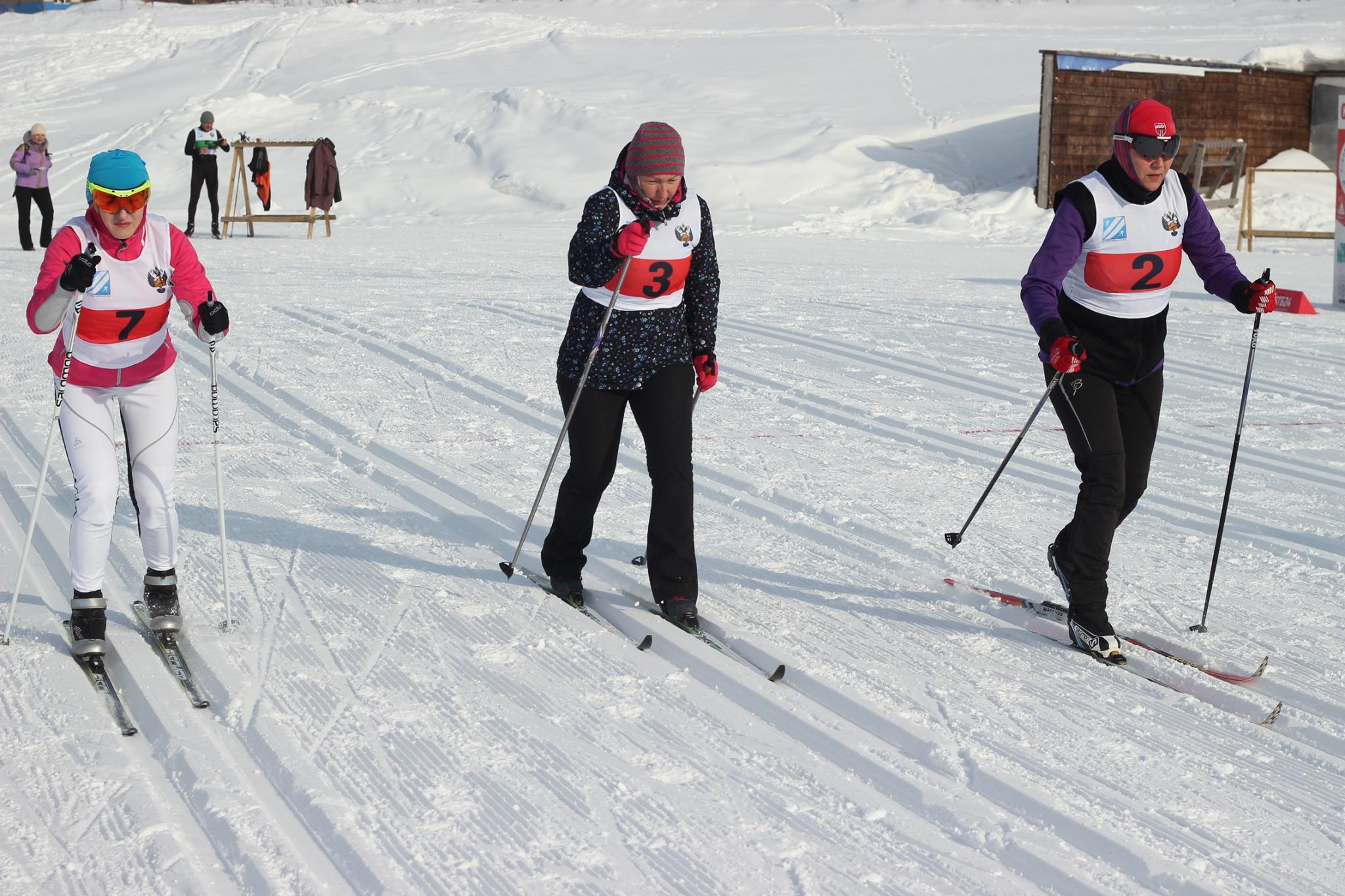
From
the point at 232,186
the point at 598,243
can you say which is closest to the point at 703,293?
the point at 598,243

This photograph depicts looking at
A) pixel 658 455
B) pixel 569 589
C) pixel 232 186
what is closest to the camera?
pixel 658 455

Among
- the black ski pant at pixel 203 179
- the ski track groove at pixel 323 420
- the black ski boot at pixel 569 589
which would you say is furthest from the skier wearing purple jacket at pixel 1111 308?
the black ski pant at pixel 203 179

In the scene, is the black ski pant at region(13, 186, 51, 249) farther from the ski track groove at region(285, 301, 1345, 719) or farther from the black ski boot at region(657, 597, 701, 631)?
the black ski boot at region(657, 597, 701, 631)

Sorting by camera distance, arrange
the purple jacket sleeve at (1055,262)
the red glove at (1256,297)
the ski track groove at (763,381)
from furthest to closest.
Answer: the ski track groove at (763,381) → the red glove at (1256,297) → the purple jacket sleeve at (1055,262)

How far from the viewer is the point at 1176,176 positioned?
4.36 metres

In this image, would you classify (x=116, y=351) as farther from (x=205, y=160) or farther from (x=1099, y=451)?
(x=205, y=160)

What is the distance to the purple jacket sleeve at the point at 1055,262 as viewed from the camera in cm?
411

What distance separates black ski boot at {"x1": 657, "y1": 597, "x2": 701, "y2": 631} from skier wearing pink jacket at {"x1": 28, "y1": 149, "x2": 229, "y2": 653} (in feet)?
5.32

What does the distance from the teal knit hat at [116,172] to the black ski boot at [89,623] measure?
1.25 m

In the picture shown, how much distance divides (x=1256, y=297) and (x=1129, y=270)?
0.49m

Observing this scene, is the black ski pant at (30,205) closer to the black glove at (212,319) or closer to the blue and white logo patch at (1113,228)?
the black glove at (212,319)

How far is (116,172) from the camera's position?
3895 millimetres

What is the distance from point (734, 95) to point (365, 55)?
11635 millimetres

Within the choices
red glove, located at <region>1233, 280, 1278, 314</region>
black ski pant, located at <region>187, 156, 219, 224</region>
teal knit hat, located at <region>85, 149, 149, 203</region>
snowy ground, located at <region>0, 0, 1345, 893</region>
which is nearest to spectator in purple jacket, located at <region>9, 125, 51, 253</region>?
black ski pant, located at <region>187, 156, 219, 224</region>
